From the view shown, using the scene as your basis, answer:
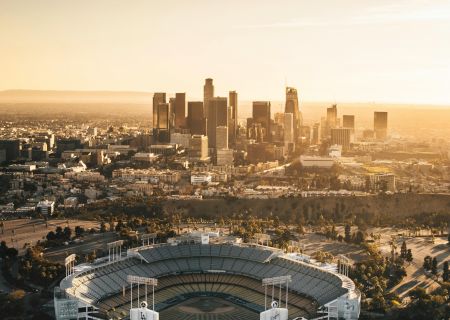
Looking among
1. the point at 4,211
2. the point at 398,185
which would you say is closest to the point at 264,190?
the point at 398,185

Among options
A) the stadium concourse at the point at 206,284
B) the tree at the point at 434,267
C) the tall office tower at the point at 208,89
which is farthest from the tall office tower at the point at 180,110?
the tree at the point at 434,267

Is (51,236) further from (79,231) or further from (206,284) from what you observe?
(206,284)

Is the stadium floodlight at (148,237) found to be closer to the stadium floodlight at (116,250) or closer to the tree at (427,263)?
the stadium floodlight at (116,250)

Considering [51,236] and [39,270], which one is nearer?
[39,270]

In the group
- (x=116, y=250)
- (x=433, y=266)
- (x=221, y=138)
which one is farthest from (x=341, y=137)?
(x=116, y=250)

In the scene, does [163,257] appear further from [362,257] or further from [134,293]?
[362,257]

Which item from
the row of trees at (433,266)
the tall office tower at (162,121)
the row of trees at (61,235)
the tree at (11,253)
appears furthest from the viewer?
the tall office tower at (162,121)
